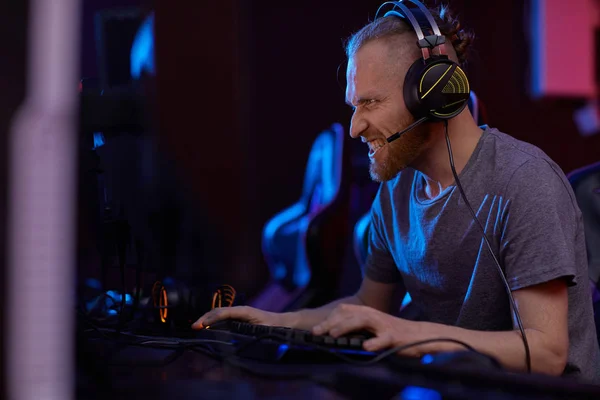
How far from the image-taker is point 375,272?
1.29 metres

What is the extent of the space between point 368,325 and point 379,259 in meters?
0.53

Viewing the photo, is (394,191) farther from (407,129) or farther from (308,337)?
(308,337)

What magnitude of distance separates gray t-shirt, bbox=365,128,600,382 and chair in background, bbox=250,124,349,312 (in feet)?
2.09

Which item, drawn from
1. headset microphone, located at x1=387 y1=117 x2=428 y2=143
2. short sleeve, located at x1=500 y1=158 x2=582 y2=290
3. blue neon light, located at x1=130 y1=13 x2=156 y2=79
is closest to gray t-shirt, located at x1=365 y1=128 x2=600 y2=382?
short sleeve, located at x1=500 y1=158 x2=582 y2=290

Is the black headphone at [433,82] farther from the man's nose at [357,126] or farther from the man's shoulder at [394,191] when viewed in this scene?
the man's shoulder at [394,191]

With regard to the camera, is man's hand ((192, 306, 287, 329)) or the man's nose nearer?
man's hand ((192, 306, 287, 329))

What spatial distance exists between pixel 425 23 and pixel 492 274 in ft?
1.44

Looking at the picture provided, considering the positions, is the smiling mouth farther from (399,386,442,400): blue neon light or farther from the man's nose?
(399,386,442,400): blue neon light

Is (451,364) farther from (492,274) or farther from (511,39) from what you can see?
(511,39)

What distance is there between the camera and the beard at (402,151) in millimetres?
1106

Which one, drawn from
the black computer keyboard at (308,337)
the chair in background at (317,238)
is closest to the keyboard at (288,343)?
the black computer keyboard at (308,337)

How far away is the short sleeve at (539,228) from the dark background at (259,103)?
4.06 feet

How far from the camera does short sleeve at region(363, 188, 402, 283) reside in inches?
50.6

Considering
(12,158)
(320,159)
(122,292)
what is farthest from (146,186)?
(320,159)
